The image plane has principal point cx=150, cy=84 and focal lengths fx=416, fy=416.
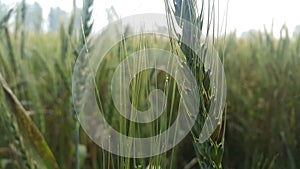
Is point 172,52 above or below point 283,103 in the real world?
above

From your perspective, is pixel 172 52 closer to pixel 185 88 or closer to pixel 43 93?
pixel 185 88

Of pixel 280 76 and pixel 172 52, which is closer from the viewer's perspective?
pixel 172 52

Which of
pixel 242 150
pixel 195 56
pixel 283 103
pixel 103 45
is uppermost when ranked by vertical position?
pixel 195 56

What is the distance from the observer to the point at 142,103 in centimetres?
43

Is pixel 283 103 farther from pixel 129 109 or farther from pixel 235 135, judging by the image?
pixel 129 109

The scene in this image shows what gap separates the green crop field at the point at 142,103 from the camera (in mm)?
270

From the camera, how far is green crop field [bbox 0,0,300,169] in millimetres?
270

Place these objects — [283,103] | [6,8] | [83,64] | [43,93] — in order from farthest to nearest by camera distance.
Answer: [43,93]
[283,103]
[6,8]
[83,64]

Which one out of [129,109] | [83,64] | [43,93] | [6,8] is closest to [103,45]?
[43,93]

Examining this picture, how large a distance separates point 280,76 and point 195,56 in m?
0.76

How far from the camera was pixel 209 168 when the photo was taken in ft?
0.84

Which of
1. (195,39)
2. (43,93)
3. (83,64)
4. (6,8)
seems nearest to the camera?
(195,39)

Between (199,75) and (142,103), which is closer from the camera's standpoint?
(199,75)

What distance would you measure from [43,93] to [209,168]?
85 cm
